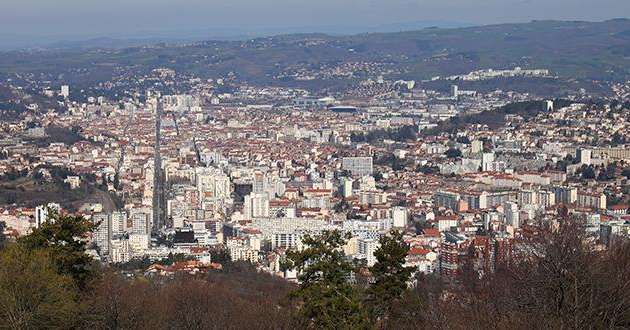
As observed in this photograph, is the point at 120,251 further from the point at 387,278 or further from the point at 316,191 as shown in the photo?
the point at 387,278

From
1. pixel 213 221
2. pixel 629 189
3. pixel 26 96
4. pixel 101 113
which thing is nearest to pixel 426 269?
pixel 213 221

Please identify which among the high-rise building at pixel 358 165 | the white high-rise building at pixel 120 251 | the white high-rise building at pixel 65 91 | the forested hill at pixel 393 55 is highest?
the forested hill at pixel 393 55

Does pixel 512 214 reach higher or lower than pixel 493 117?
lower

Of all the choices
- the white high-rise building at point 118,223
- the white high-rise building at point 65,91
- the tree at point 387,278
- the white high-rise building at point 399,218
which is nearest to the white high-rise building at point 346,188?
the white high-rise building at point 399,218

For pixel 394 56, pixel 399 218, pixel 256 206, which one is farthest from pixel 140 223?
pixel 394 56

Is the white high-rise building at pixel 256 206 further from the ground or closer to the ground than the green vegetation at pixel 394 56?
closer to the ground

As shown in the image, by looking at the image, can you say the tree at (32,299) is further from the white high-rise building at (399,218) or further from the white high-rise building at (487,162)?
the white high-rise building at (487,162)

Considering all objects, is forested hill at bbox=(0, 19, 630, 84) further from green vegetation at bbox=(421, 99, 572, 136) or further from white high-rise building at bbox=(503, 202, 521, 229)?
white high-rise building at bbox=(503, 202, 521, 229)
